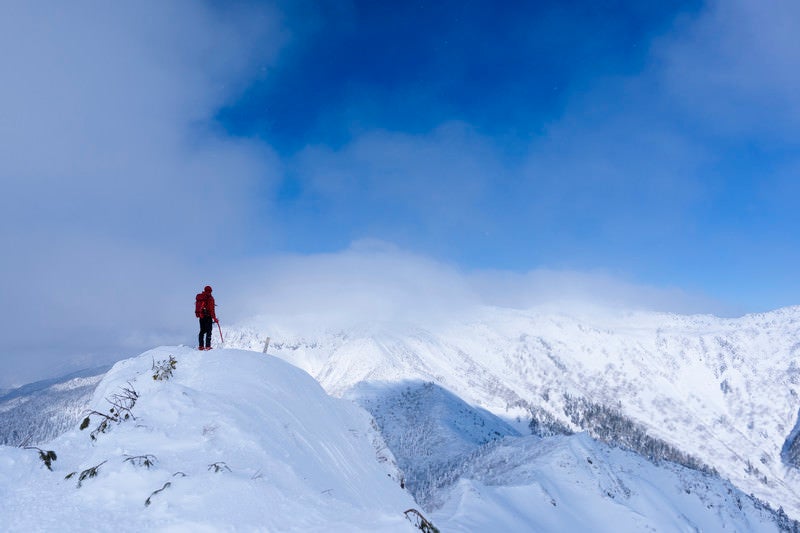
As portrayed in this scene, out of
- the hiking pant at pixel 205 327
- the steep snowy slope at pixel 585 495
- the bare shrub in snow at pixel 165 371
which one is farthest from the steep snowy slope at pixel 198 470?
the steep snowy slope at pixel 585 495

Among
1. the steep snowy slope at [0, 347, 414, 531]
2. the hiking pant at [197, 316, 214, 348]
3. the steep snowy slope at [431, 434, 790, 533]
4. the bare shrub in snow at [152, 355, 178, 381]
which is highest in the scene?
the hiking pant at [197, 316, 214, 348]

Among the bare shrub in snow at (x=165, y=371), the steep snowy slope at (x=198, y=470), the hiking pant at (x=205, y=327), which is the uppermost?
the hiking pant at (x=205, y=327)

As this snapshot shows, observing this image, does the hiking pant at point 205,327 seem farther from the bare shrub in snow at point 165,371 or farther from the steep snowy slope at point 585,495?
the steep snowy slope at point 585,495

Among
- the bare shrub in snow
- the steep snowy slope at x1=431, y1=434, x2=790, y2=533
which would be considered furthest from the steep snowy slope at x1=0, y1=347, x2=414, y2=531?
the steep snowy slope at x1=431, y1=434, x2=790, y2=533

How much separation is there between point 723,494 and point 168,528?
12241cm

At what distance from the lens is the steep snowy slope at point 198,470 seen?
653 cm

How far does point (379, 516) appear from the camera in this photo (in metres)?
6.94

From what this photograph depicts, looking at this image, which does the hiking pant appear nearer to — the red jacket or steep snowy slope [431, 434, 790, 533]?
the red jacket

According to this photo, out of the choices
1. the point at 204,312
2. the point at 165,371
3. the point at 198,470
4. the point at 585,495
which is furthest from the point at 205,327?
the point at 585,495

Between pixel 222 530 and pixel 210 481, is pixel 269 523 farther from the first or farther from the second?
pixel 210 481

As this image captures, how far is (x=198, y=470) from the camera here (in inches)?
311

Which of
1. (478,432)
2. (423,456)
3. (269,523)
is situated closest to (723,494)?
(423,456)

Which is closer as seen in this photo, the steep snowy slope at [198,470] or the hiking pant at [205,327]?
the steep snowy slope at [198,470]

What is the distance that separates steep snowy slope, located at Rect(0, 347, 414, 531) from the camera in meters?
6.53
